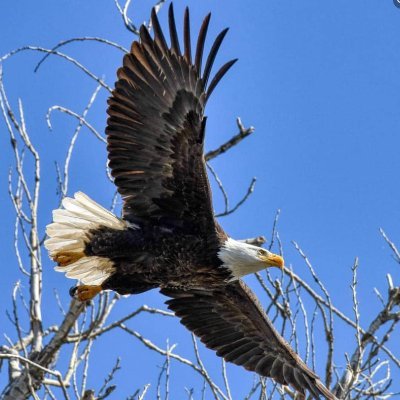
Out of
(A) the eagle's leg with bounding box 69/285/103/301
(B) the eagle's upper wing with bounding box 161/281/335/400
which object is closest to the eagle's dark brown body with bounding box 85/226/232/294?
(A) the eagle's leg with bounding box 69/285/103/301

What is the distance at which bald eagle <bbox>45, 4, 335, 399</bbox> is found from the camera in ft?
20.4

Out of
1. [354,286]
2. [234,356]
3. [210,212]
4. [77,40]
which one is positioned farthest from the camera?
[234,356]

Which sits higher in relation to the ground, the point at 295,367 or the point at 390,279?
the point at 390,279

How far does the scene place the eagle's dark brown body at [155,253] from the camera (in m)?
6.42

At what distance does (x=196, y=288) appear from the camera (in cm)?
721

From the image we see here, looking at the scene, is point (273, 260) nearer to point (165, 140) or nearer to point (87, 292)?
point (165, 140)

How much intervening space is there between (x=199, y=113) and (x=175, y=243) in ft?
3.28

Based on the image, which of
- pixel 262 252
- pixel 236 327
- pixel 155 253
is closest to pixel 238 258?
pixel 262 252

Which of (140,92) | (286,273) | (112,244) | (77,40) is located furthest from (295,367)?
(77,40)

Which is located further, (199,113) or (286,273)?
(286,273)

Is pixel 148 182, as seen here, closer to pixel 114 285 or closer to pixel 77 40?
pixel 114 285

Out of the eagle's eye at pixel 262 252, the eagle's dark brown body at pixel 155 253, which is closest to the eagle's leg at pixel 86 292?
the eagle's dark brown body at pixel 155 253

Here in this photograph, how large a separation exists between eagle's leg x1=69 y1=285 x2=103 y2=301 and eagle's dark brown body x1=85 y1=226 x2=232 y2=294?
0.11 meters

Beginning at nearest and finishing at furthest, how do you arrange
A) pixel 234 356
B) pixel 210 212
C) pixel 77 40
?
pixel 210 212
pixel 77 40
pixel 234 356
